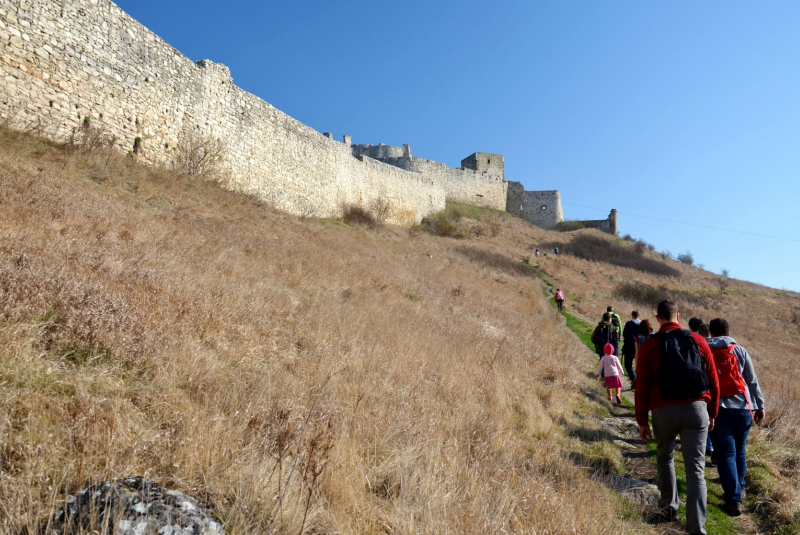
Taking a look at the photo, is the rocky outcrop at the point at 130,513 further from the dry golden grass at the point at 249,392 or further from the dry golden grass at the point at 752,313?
the dry golden grass at the point at 752,313

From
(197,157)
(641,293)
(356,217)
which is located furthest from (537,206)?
(197,157)

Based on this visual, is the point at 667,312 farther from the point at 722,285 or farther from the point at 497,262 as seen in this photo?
the point at 722,285

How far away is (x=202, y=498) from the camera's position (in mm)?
2451

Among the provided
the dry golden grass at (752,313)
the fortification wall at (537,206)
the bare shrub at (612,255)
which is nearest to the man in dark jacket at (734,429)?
the dry golden grass at (752,313)

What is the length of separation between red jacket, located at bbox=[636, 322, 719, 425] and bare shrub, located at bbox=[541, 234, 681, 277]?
1362 inches

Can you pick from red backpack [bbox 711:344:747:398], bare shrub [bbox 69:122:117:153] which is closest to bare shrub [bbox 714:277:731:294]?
red backpack [bbox 711:344:747:398]

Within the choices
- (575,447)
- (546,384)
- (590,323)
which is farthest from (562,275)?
(575,447)

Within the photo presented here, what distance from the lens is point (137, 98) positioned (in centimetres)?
1247

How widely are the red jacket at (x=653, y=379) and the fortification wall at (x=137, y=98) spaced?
12.4m

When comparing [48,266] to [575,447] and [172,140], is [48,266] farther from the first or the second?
[172,140]

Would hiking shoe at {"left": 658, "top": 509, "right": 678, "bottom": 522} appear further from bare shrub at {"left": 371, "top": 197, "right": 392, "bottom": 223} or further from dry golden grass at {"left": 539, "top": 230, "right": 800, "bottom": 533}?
bare shrub at {"left": 371, "top": 197, "right": 392, "bottom": 223}

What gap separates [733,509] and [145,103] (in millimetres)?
15464

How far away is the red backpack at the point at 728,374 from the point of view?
15.7 ft

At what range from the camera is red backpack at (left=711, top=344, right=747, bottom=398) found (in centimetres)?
479
